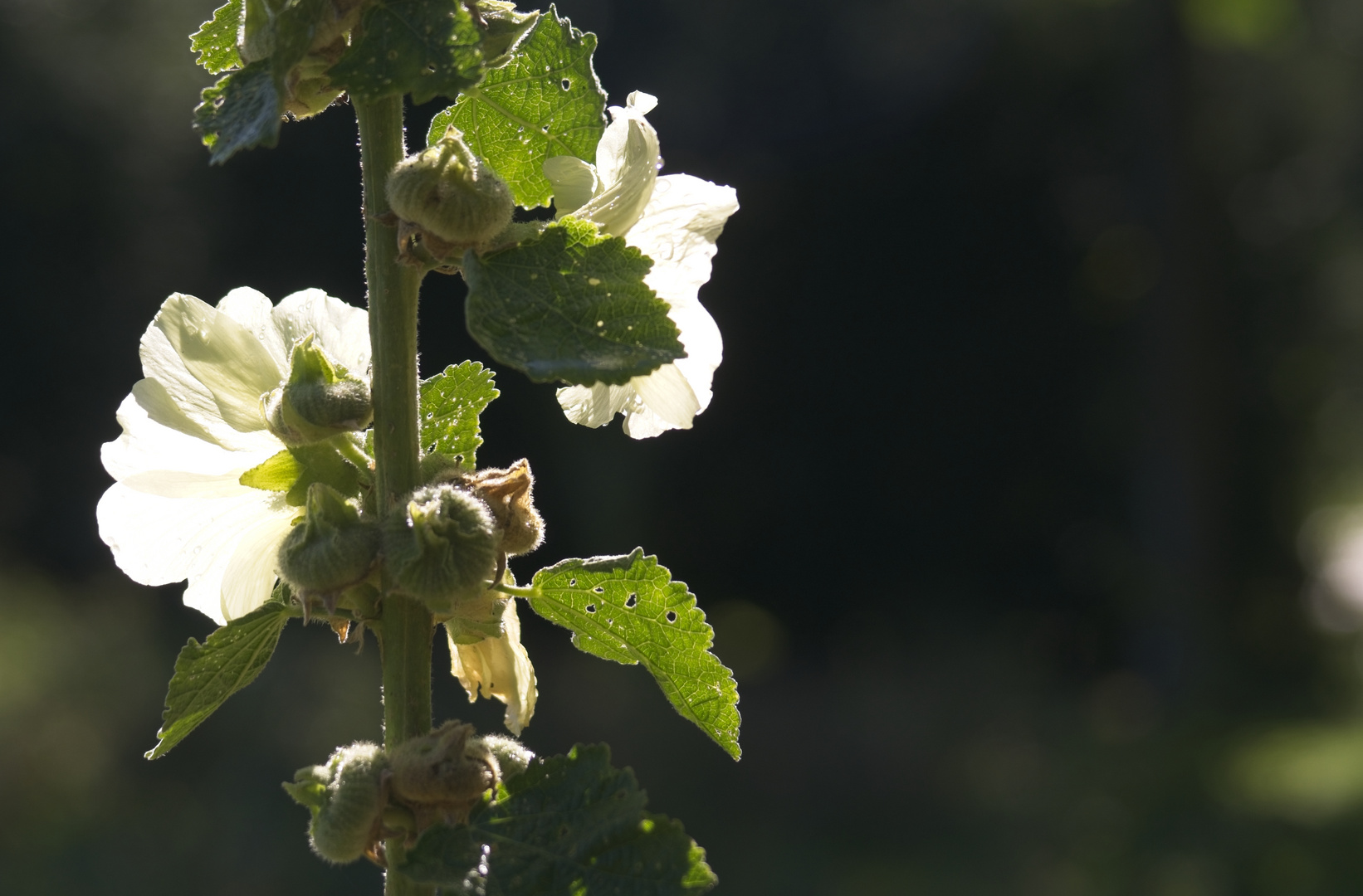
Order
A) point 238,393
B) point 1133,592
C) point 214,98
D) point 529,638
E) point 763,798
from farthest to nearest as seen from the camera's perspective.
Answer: point 1133,592 < point 529,638 < point 763,798 < point 238,393 < point 214,98

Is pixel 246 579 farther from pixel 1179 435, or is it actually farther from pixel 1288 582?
pixel 1288 582

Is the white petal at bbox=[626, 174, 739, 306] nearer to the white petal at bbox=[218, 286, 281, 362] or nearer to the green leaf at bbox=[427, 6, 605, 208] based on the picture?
the green leaf at bbox=[427, 6, 605, 208]

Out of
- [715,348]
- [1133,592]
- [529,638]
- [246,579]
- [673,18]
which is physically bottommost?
[529,638]

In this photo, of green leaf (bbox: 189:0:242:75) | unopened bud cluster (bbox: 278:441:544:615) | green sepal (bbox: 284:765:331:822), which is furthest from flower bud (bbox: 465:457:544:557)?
green leaf (bbox: 189:0:242:75)

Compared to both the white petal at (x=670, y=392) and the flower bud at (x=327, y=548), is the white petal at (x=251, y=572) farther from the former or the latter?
the white petal at (x=670, y=392)

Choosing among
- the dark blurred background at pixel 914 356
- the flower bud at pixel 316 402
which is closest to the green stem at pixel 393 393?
the flower bud at pixel 316 402

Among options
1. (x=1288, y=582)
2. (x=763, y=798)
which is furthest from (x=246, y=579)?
(x=1288, y=582)

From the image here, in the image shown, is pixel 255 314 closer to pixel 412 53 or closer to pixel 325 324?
pixel 325 324

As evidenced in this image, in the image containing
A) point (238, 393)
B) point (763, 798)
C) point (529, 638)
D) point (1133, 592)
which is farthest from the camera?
point (1133, 592)
